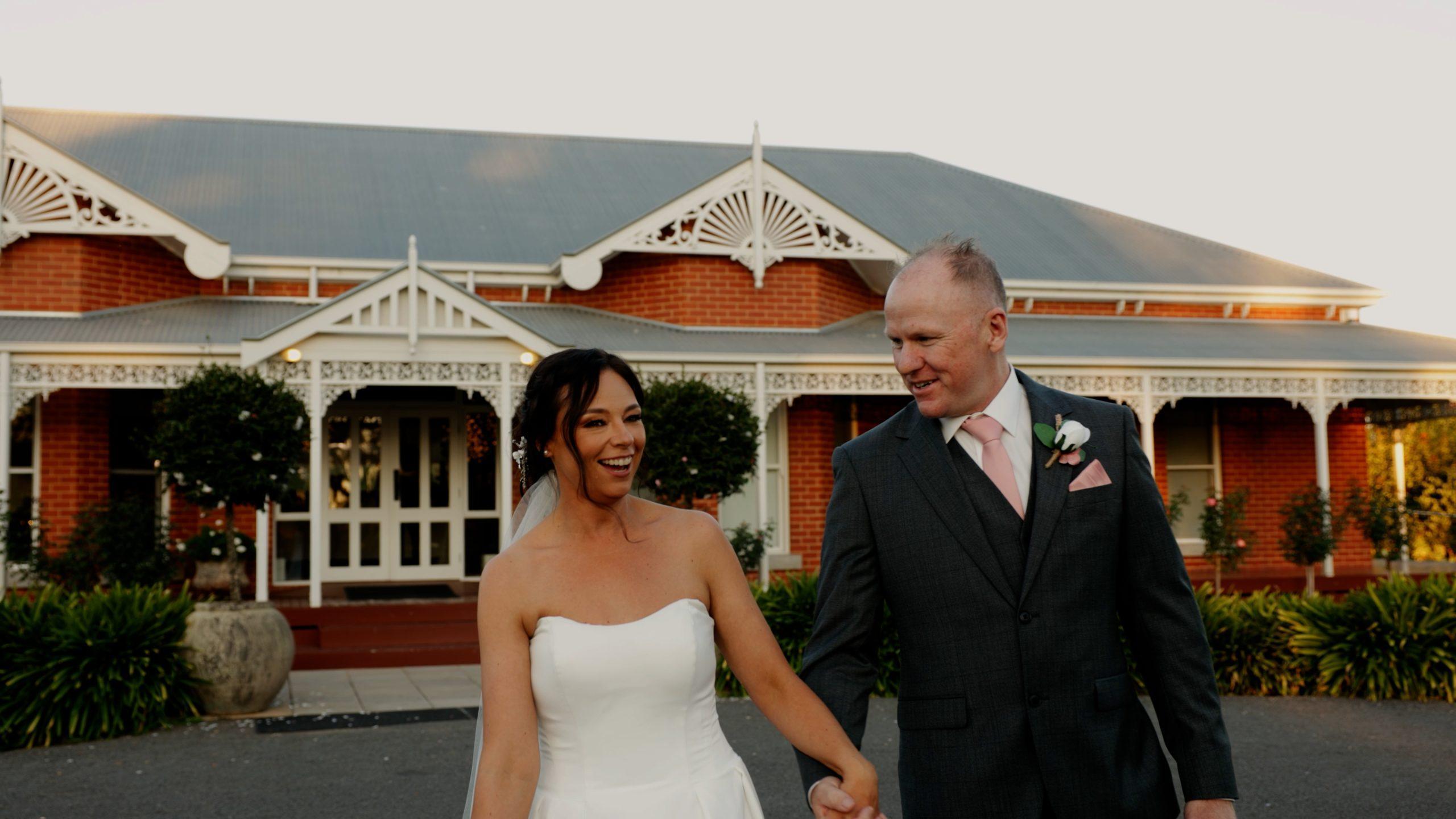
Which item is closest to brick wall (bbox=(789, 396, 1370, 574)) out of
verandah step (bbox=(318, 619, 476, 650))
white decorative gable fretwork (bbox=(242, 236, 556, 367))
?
white decorative gable fretwork (bbox=(242, 236, 556, 367))

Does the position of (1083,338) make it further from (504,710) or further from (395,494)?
(504,710)

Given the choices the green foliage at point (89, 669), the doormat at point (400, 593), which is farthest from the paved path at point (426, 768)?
the doormat at point (400, 593)

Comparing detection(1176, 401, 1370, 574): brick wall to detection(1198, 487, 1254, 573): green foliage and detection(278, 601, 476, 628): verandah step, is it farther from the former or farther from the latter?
detection(278, 601, 476, 628): verandah step

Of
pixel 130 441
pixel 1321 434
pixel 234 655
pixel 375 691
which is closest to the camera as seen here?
pixel 234 655

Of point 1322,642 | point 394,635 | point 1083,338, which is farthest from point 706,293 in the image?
point 1322,642

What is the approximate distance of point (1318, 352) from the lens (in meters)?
17.0

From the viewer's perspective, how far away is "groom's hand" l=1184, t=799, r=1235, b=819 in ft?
9.02

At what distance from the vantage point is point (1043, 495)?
9.36 ft

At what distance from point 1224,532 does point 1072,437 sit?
14.2 meters

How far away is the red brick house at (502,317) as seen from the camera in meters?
13.8

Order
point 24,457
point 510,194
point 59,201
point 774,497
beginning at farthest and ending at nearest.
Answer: point 510,194 < point 774,497 < point 24,457 < point 59,201

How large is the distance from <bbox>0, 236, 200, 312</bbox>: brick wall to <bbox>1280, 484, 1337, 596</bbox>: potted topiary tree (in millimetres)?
14582

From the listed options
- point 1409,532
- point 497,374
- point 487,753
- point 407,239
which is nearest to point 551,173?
point 407,239

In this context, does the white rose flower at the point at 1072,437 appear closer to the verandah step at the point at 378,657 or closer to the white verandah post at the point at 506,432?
the white verandah post at the point at 506,432
